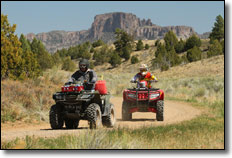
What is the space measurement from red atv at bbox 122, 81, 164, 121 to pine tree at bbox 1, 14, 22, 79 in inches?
466

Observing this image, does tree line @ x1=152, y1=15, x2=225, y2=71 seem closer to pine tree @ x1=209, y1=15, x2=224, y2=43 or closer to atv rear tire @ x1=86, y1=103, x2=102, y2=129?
pine tree @ x1=209, y1=15, x2=224, y2=43

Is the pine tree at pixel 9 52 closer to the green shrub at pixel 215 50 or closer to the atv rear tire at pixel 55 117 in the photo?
the atv rear tire at pixel 55 117

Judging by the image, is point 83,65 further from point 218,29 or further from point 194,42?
point 194,42

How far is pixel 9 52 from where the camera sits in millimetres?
25078

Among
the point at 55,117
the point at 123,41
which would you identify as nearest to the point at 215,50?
the point at 123,41

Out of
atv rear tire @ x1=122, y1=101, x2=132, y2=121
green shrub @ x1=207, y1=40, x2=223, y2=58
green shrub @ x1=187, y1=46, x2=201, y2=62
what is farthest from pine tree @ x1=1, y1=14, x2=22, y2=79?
green shrub @ x1=187, y1=46, x2=201, y2=62

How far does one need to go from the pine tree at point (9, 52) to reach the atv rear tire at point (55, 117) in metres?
13.8

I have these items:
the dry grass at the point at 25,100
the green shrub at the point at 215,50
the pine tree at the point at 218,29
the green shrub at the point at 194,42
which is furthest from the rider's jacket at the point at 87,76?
the green shrub at the point at 194,42

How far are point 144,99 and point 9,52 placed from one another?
13651 mm

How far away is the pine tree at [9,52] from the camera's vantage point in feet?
81.3

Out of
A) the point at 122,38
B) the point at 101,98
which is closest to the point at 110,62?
the point at 122,38

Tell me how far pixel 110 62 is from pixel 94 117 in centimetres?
9010

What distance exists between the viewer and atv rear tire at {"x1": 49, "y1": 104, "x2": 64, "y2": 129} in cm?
1121

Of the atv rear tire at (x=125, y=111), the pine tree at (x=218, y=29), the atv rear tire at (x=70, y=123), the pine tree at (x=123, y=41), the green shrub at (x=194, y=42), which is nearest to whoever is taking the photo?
the atv rear tire at (x=70, y=123)
